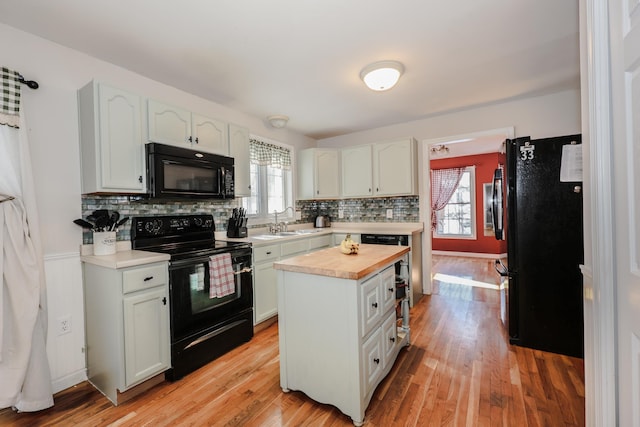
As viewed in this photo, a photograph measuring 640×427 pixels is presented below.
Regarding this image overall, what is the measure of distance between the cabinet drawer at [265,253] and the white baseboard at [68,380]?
1.47m

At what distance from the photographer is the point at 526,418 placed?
158cm

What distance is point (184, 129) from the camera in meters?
2.41

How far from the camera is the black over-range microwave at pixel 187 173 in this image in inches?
85.0

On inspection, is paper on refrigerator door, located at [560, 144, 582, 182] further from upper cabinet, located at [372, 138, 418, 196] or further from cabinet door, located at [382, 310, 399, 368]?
Result: upper cabinet, located at [372, 138, 418, 196]

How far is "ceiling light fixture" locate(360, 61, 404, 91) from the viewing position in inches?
91.0

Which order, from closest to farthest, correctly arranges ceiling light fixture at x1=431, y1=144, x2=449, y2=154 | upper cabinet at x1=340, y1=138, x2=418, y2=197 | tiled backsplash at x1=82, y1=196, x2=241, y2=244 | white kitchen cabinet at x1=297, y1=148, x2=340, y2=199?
tiled backsplash at x1=82, y1=196, x2=241, y2=244 < upper cabinet at x1=340, y1=138, x2=418, y2=197 < white kitchen cabinet at x1=297, y1=148, x2=340, y2=199 < ceiling light fixture at x1=431, y1=144, x2=449, y2=154

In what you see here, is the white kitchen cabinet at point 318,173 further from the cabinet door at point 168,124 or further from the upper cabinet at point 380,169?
the cabinet door at point 168,124

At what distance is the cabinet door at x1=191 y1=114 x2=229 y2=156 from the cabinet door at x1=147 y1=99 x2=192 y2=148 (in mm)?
65

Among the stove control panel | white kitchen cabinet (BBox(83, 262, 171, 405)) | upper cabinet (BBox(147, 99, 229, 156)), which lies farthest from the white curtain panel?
upper cabinet (BBox(147, 99, 229, 156))

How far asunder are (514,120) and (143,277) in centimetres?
408

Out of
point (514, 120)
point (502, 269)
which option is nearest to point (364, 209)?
point (502, 269)

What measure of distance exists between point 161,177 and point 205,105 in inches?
47.0

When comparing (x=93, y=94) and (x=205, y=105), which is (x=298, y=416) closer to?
(x=93, y=94)

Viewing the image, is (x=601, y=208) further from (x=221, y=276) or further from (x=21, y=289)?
(x=21, y=289)
